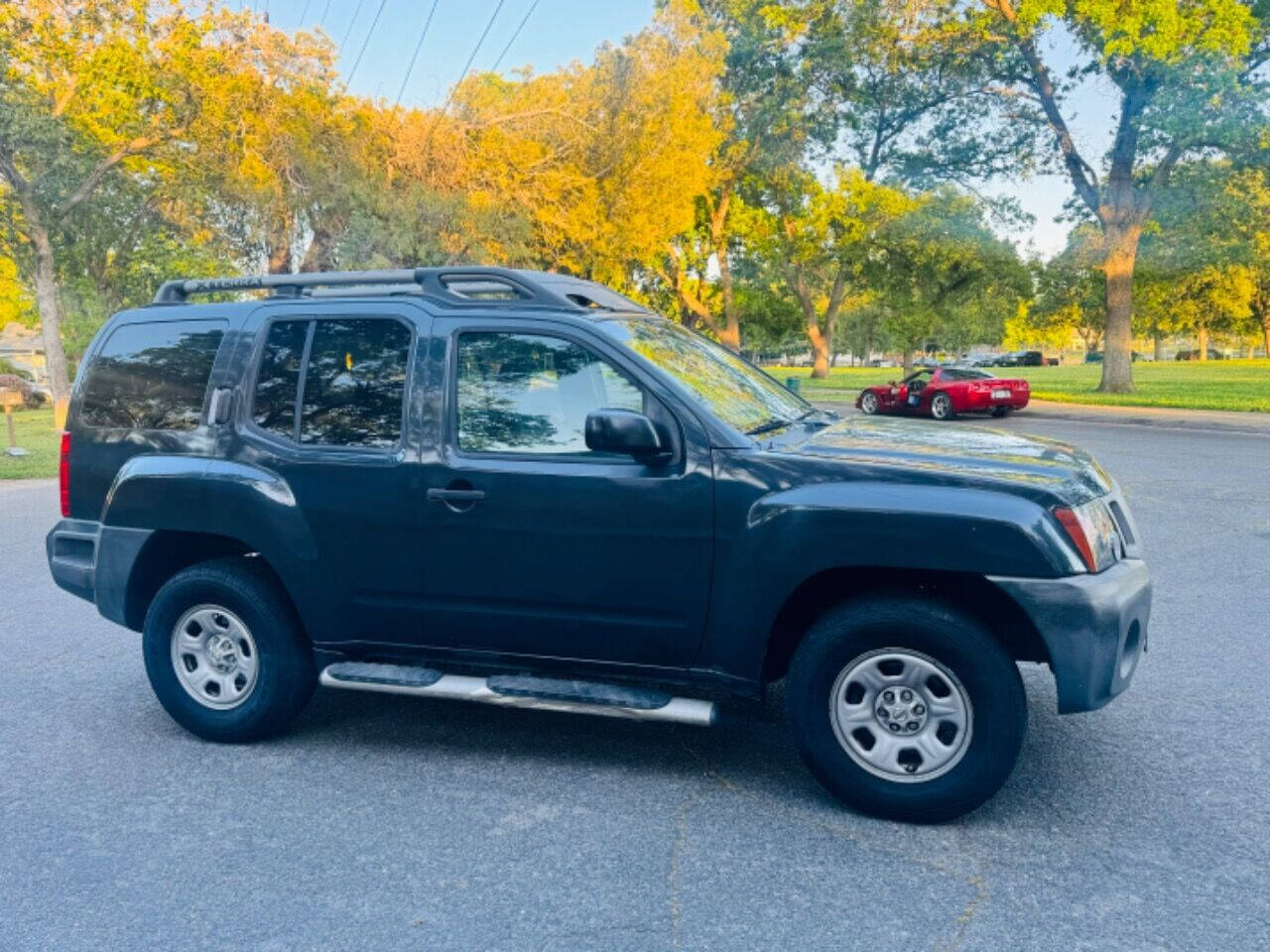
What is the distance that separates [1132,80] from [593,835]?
27045mm

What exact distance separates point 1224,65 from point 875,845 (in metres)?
25.7

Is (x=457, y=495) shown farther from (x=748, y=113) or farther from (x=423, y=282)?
(x=748, y=113)

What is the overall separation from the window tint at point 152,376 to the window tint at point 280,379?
289mm

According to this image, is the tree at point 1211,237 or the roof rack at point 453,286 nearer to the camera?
the roof rack at point 453,286

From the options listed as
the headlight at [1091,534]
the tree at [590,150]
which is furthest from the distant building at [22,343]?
the headlight at [1091,534]

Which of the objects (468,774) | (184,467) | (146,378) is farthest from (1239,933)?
(146,378)

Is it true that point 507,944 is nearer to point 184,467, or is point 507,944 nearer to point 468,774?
point 468,774

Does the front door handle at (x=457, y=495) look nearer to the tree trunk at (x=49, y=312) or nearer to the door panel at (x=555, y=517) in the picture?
the door panel at (x=555, y=517)

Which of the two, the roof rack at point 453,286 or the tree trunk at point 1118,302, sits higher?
the tree trunk at point 1118,302

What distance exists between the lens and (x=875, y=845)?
3.45 m

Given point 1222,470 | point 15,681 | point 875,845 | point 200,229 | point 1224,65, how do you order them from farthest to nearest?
point 200,229 → point 1224,65 → point 1222,470 → point 15,681 → point 875,845

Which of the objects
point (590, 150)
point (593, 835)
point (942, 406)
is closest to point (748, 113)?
point (590, 150)

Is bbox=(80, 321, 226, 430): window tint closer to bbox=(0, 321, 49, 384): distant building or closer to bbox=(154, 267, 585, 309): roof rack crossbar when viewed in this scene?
bbox=(154, 267, 585, 309): roof rack crossbar

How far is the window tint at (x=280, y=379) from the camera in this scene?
4375 millimetres
